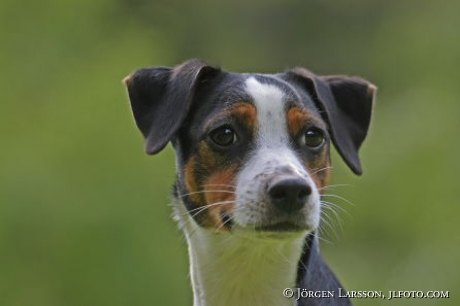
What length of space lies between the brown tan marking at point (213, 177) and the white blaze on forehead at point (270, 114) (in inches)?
1.8

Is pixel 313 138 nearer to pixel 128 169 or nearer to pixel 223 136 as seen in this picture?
pixel 223 136

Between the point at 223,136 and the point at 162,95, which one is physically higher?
the point at 162,95

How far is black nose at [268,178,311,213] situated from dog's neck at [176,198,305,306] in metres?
0.39

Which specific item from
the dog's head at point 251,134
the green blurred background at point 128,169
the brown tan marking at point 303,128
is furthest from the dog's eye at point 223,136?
the green blurred background at point 128,169

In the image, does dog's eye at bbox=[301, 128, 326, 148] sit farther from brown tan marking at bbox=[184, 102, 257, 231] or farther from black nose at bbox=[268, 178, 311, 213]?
black nose at bbox=[268, 178, 311, 213]

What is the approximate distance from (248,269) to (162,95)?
3.56 feet

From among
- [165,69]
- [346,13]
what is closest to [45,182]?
[165,69]

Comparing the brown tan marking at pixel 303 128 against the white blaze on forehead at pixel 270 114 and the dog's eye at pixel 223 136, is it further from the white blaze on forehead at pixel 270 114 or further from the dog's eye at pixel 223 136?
the dog's eye at pixel 223 136

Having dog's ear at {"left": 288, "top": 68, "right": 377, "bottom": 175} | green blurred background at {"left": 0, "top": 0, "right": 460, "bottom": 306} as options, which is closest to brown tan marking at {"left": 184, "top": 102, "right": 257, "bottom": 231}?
dog's ear at {"left": 288, "top": 68, "right": 377, "bottom": 175}

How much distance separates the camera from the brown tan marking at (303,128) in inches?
285

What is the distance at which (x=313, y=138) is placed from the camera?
289 inches

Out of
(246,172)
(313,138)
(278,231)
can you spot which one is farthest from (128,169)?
(278,231)

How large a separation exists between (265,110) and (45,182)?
11.6m

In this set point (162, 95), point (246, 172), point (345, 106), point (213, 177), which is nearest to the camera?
point (246, 172)
